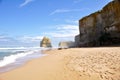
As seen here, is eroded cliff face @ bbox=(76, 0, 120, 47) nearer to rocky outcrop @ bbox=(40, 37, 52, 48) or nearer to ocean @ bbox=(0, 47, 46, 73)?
ocean @ bbox=(0, 47, 46, 73)

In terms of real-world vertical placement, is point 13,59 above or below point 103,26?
below

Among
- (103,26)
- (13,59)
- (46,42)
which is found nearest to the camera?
(13,59)

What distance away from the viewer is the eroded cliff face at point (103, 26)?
30.1m

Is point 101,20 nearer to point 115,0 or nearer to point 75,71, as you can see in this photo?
point 115,0

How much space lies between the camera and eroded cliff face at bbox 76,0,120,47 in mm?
30094

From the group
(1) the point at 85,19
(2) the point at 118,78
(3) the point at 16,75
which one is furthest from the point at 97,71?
(1) the point at 85,19

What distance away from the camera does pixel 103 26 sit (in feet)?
116

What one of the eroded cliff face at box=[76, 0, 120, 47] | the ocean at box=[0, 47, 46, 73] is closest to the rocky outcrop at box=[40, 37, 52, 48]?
the eroded cliff face at box=[76, 0, 120, 47]

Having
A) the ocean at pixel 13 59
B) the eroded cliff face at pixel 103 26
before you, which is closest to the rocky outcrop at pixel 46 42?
the eroded cliff face at pixel 103 26

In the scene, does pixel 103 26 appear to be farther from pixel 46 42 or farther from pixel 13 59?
pixel 46 42

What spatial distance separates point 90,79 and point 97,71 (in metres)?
→ 0.84

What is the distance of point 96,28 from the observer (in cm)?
3988

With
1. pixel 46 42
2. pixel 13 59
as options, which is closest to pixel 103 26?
pixel 13 59

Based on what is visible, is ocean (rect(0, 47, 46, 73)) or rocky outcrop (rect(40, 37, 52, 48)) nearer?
ocean (rect(0, 47, 46, 73))
